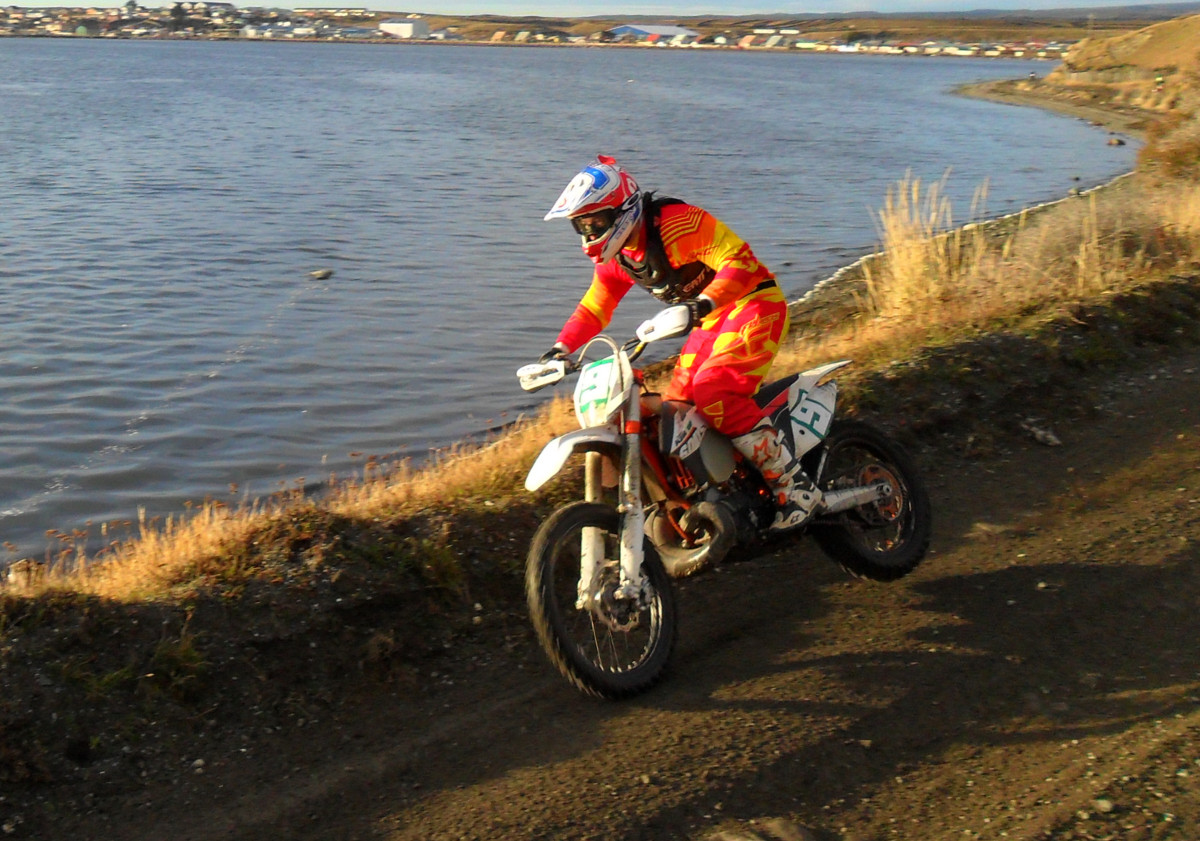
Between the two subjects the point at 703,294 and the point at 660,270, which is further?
the point at 660,270

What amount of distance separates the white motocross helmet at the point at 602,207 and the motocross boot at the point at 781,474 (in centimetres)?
112

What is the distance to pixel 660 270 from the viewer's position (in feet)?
19.2

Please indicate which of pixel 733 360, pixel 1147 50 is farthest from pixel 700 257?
pixel 1147 50

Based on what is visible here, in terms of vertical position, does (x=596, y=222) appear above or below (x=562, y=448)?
above

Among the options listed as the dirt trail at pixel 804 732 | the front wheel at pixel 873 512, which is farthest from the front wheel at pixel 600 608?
the front wheel at pixel 873 512

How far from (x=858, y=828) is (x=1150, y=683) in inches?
70.0

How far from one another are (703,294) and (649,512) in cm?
104

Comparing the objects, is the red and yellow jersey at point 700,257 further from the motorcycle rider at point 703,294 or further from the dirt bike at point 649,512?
the dirt bike at point 649,512

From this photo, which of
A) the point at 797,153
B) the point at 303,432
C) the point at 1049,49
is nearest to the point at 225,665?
the point at 303,432

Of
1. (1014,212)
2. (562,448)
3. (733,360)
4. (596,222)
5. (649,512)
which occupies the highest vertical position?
(596,222)

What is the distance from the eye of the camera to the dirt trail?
4.32m

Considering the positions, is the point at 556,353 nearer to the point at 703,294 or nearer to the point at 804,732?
the point at 703,294

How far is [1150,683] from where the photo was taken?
16.9 feet

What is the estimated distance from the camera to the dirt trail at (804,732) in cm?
432
